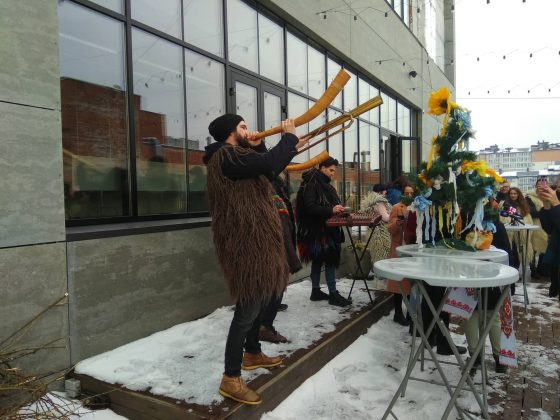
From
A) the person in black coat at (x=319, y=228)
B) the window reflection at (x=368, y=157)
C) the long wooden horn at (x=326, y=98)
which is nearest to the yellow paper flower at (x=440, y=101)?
the long wooden horn at (x=326, y=98)

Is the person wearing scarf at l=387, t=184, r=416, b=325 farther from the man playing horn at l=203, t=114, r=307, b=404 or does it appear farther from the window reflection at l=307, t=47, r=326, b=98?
the window reflection at l=307, t=47, r=326, b=98

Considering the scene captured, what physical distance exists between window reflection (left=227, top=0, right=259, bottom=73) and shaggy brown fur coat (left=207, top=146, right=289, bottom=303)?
11.0 feet

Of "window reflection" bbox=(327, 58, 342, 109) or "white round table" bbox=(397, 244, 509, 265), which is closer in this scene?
"white round table" bbox=(397, 244, 509, 265)

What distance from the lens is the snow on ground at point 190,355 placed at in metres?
2.60

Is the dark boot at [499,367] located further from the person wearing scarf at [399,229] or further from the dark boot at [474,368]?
the person wearing scarf at [399,229]

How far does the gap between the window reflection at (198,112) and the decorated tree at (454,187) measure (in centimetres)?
235

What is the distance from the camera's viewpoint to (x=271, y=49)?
621 centimetres

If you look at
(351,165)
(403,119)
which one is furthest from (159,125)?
(403,119)

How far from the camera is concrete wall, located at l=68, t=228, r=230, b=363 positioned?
2895 mm

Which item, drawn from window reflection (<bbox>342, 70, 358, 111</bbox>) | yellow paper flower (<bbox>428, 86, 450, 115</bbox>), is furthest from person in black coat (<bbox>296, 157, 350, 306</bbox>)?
window reflection (<bbox>342, 70, 358, 111</bbox>)

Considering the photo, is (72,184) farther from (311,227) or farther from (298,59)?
(298,59)

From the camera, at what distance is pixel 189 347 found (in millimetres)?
3223

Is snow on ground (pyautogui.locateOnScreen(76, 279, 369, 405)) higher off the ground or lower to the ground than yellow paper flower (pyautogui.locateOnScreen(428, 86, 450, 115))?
lower

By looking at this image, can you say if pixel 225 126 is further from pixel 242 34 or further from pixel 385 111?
pixel 385 111
